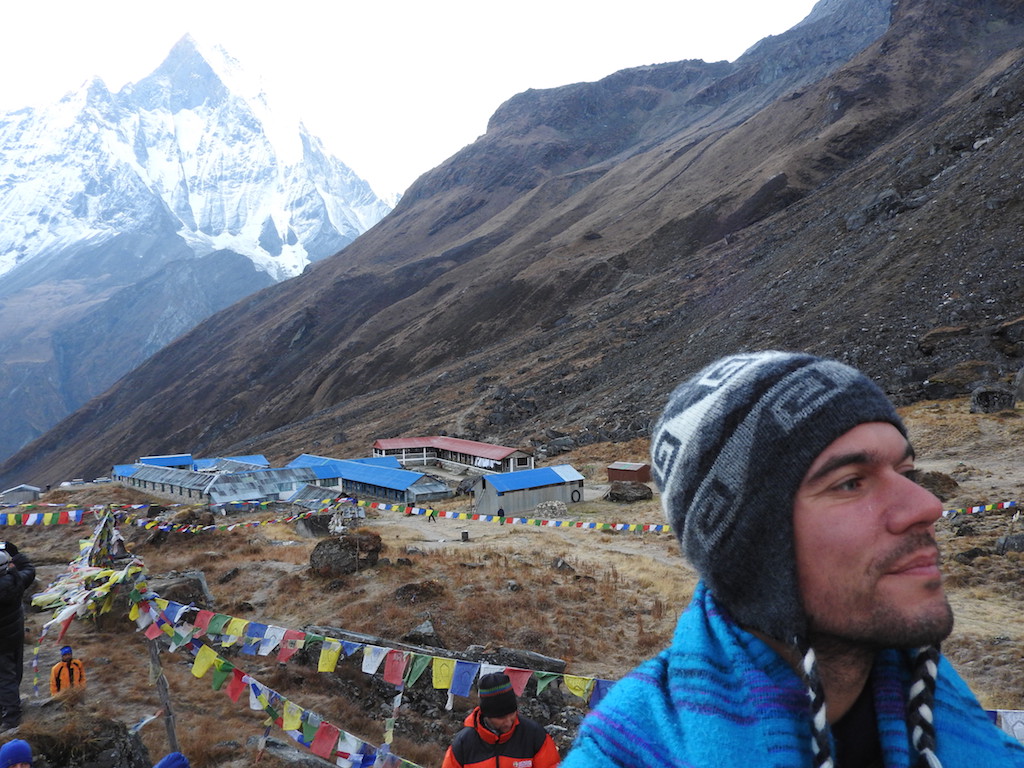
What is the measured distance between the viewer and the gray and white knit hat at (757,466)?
1.47m

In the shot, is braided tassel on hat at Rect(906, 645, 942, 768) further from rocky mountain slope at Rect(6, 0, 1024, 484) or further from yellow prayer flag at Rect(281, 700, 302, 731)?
rocky mountain slope at Rect(6, 0, 1024, 484)

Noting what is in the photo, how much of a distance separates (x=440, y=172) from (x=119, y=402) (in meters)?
101

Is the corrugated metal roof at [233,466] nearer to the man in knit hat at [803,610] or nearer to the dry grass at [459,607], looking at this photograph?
the dry grass at [459,607]

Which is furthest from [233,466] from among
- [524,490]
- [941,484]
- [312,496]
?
[941,484]

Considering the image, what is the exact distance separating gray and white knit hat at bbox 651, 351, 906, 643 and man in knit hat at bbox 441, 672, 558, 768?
3.67 meters

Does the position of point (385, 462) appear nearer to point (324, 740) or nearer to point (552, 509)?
point (552, 509)

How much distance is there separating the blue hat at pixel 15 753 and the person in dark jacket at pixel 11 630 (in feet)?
8.21

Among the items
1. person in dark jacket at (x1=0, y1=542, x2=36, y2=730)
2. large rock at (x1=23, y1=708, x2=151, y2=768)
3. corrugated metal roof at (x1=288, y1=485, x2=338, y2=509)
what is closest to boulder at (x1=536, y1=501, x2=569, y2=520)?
corrugated metal roof at (x1=288, y1=485, x2=338, y2=509)

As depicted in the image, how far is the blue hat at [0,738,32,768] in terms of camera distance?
5.36m

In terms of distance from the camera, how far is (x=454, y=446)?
47938 millimetres

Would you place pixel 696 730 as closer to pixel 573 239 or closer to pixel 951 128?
pixel 951 128

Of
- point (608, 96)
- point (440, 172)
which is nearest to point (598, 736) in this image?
point (440, 172)

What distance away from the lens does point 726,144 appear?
3989 inches

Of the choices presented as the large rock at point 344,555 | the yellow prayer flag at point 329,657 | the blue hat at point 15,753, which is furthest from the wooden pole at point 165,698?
the large rock at point 344,555
